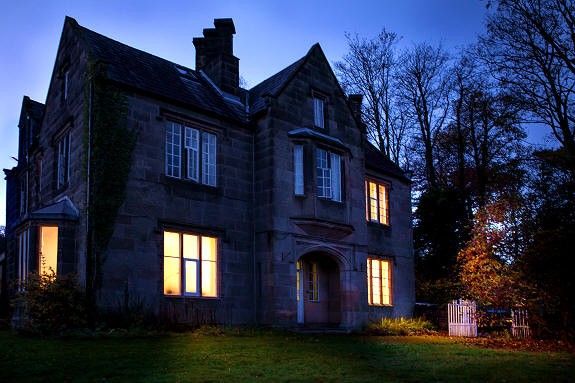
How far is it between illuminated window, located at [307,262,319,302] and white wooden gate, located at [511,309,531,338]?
7.42 meters

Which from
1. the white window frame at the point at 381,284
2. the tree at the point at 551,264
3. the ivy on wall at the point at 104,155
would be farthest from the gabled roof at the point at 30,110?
the tree at the point at 551,264

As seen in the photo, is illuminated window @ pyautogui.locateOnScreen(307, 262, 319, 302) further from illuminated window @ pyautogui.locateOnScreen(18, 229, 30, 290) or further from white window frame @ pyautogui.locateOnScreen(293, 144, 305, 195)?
illuminated window @ pyautogui.locateOnScreen(18, 229, 30, 290)

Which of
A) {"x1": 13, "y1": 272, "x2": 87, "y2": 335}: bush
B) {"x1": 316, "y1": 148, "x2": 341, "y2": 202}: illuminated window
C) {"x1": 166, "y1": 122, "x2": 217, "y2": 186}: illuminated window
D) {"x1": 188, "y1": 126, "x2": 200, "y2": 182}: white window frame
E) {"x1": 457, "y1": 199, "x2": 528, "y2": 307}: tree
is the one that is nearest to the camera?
{"x1": 13, "y1": 272, "x2": 87, "y2": 335}: bush

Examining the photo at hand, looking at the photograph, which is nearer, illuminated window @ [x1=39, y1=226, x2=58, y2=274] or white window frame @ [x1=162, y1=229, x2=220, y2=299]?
illuminated window @ [x1=39, y1=226, x2=58, y2=274]

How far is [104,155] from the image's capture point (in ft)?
58.3

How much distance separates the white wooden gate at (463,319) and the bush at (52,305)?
12871 mm

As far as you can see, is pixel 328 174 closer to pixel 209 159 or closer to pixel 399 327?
pixel 209 159

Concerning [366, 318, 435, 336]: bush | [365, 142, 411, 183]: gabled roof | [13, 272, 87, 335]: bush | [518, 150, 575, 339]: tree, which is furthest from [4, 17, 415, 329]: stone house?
[518, 150, 575, 339]: tree

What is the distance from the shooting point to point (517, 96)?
2503cm

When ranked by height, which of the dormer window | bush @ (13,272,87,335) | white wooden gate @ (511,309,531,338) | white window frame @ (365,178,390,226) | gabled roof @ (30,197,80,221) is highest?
the dormer window

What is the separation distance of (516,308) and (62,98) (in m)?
16.7

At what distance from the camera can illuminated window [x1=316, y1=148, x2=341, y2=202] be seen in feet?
73.6

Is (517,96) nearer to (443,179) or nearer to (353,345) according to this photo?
(353,345)

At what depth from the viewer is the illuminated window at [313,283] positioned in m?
23.4
